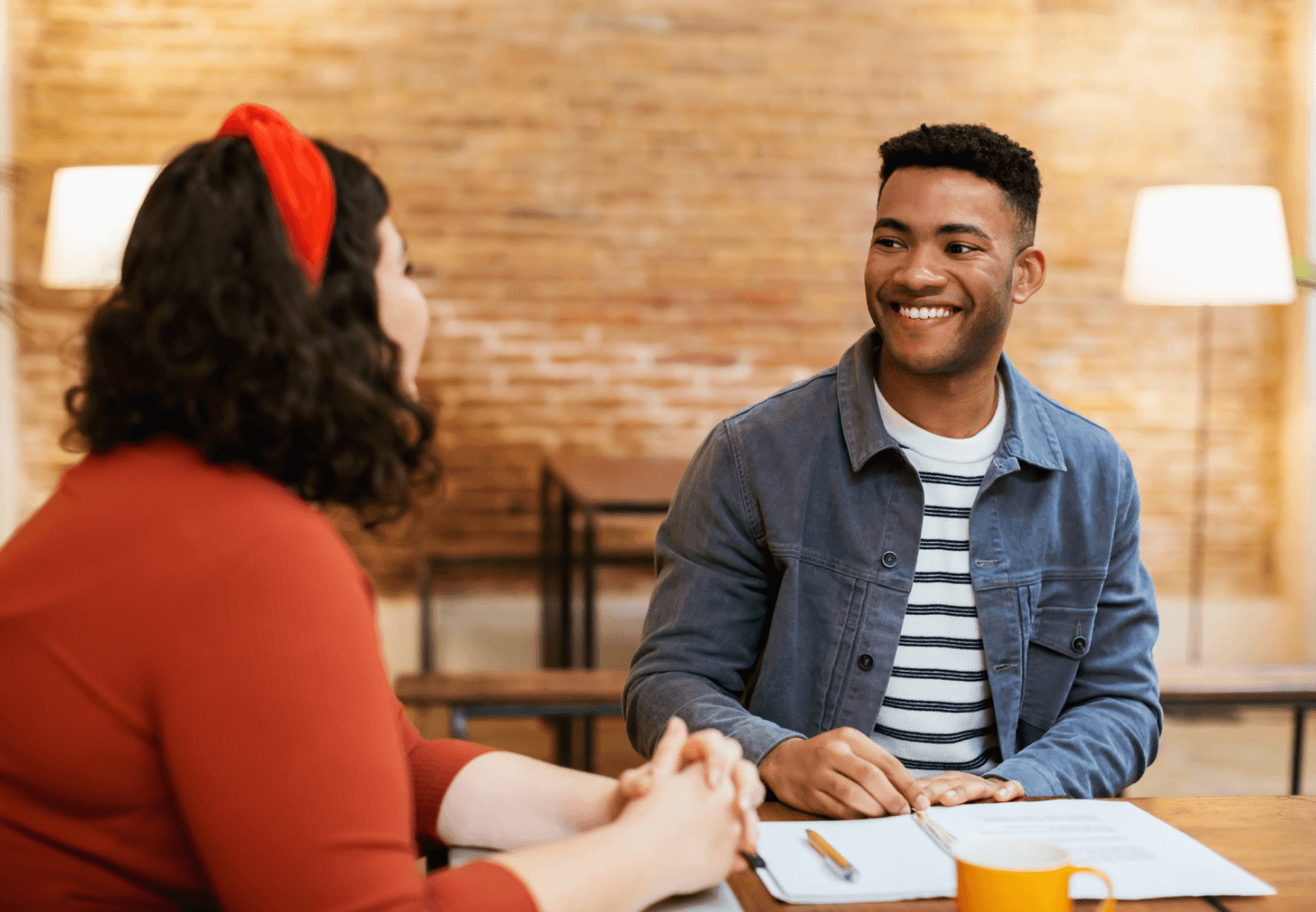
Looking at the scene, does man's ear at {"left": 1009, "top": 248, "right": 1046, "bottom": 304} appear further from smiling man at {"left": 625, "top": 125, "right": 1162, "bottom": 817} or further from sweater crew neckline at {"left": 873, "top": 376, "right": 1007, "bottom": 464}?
sweater crew neckline at {"left": 873, "top": 376, "right": 1007, "bottom": 464}

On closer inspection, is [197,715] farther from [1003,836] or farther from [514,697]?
[514,697]

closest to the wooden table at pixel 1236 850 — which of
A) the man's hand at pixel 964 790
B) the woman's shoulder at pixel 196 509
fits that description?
the man's hand at pixel 964 790

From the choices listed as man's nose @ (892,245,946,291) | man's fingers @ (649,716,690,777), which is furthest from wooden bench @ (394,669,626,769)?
man's fingers @ (649,716,690,777)

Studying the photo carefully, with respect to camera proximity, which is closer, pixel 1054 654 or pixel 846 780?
pixel 846 780

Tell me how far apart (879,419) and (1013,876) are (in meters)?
0.77

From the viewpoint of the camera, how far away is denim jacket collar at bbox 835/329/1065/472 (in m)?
1.46

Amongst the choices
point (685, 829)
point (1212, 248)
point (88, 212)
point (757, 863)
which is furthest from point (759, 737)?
point (1212, 248)

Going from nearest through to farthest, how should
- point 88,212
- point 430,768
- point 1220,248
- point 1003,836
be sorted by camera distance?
point 1003,836 → point 430,768 → point 88,212 → point 1220,248

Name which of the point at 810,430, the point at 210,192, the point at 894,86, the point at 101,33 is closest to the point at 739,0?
the point at 894,86

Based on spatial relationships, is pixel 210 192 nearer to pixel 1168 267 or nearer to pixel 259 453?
pixel 259 453

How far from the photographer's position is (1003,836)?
37.9 inches

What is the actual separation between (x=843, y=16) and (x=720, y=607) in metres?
3.48

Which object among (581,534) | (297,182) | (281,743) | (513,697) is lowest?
(581,534)

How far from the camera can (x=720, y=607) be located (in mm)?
1451
